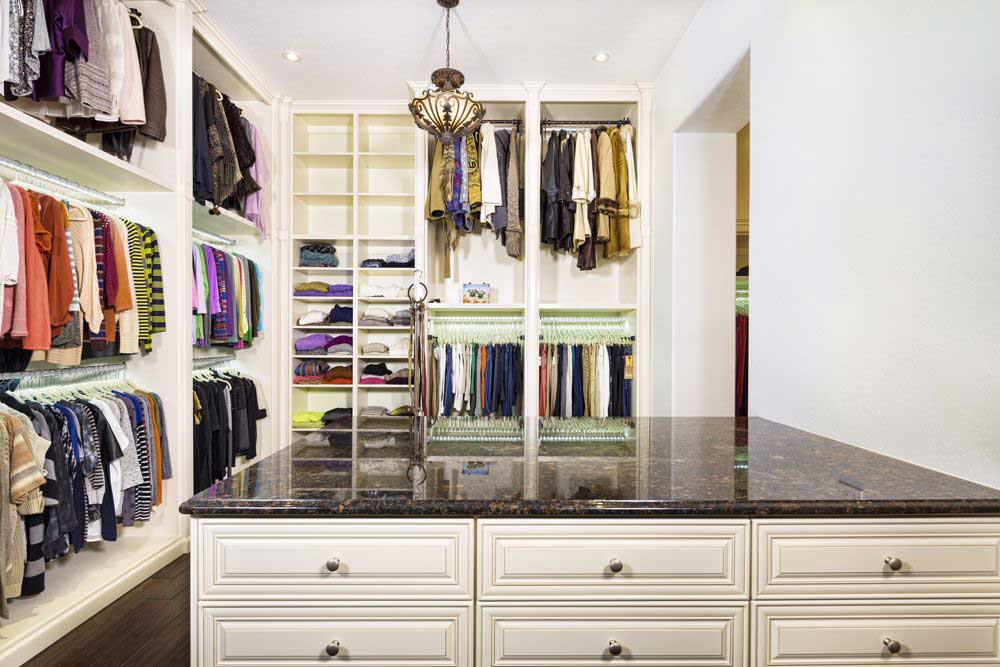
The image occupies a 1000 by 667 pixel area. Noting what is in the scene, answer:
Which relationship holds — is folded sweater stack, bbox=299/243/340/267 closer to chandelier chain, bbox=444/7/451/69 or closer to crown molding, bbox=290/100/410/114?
crown molding, bbox=290/100/410/114

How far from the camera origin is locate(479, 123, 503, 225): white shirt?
11.6 feet

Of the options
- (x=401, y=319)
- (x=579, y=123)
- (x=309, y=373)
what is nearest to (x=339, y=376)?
(x=309, y=373)

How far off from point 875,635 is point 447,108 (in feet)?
7.80

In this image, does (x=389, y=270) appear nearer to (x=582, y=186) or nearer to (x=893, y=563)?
(x=582, y=186)

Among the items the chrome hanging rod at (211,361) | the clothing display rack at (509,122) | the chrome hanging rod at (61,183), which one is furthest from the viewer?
the clothing display rack at (509,122)

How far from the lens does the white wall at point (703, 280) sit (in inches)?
118

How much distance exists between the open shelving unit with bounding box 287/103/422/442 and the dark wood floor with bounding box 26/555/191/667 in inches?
66.4

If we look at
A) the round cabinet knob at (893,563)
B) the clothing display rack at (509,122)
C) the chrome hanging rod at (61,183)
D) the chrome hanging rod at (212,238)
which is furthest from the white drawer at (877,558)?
the chrome hanging rod at (212,238)

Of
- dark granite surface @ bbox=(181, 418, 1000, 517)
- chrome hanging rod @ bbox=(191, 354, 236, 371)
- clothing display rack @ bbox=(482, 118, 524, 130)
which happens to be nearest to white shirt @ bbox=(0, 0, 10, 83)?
dark granite surface @ bbox=(181, 418, 1000, 517)

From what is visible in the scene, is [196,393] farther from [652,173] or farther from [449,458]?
[652,173]

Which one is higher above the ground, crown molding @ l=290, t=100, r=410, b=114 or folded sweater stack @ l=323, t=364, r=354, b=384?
crown molding @ l=290, t=100, r=410, b=114

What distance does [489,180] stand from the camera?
353cm

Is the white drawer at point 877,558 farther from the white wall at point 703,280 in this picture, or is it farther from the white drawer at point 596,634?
the white wall at point 703,280

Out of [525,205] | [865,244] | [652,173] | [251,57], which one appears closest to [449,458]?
[865,244]
